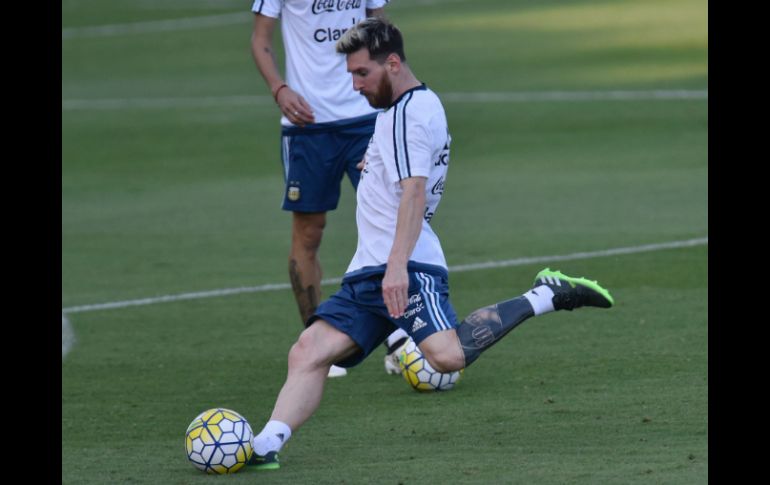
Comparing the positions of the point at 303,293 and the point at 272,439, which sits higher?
the point at 272,439

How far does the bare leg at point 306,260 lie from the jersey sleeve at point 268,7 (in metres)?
1.16

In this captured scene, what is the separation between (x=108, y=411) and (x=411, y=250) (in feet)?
7.62

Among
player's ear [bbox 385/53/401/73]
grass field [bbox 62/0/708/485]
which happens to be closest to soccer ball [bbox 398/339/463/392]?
grass field [bbox 62/0/708/485]

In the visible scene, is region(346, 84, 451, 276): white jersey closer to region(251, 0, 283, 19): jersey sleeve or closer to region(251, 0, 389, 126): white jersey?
region(251, 0, 389, 126): white jersey

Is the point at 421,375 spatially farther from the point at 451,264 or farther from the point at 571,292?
the point at 451,264

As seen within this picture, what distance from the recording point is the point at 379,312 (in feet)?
22.9

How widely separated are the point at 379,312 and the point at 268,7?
282 centimetres

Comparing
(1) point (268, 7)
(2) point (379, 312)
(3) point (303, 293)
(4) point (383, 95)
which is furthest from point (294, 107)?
(2) point (379, 312)

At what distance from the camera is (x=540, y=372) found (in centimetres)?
873

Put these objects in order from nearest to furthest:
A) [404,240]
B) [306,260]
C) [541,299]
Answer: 1. [404,240]
2. [541,299]
3. [306,260]

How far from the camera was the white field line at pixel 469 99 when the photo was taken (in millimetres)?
23250

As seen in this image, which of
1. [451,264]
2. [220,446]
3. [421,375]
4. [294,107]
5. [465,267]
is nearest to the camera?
[220,446]

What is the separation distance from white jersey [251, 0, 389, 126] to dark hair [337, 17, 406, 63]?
2361 mm
